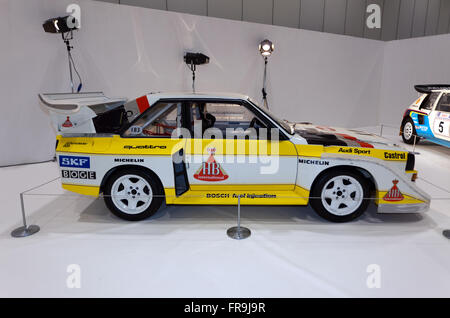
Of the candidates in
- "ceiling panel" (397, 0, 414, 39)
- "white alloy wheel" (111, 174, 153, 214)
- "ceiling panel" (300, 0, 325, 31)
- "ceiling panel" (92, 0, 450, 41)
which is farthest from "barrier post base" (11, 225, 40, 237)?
"ceiling panel" (397, 0, 414, 39)

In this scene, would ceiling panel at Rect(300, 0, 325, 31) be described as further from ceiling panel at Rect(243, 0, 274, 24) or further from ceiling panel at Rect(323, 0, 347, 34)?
ceiling panel at Rect(243, 0, 274, 24)

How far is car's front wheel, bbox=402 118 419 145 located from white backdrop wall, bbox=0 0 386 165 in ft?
8.37

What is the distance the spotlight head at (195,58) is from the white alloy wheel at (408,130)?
201 inches

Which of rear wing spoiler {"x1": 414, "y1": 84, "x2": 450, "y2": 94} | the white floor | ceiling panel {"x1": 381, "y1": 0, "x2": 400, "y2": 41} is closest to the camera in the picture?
the white floor

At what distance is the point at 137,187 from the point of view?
348 centimetres

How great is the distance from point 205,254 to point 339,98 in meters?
8.65

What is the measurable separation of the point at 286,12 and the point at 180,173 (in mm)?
8843

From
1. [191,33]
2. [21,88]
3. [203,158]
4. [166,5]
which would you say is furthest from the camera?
[166,5]

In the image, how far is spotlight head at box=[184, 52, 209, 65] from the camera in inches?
271

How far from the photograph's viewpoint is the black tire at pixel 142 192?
135 inches

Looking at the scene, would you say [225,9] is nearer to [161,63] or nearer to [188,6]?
[188,6]

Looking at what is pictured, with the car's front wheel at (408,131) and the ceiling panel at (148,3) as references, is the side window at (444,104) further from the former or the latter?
the ceiling panel at (148,3)
